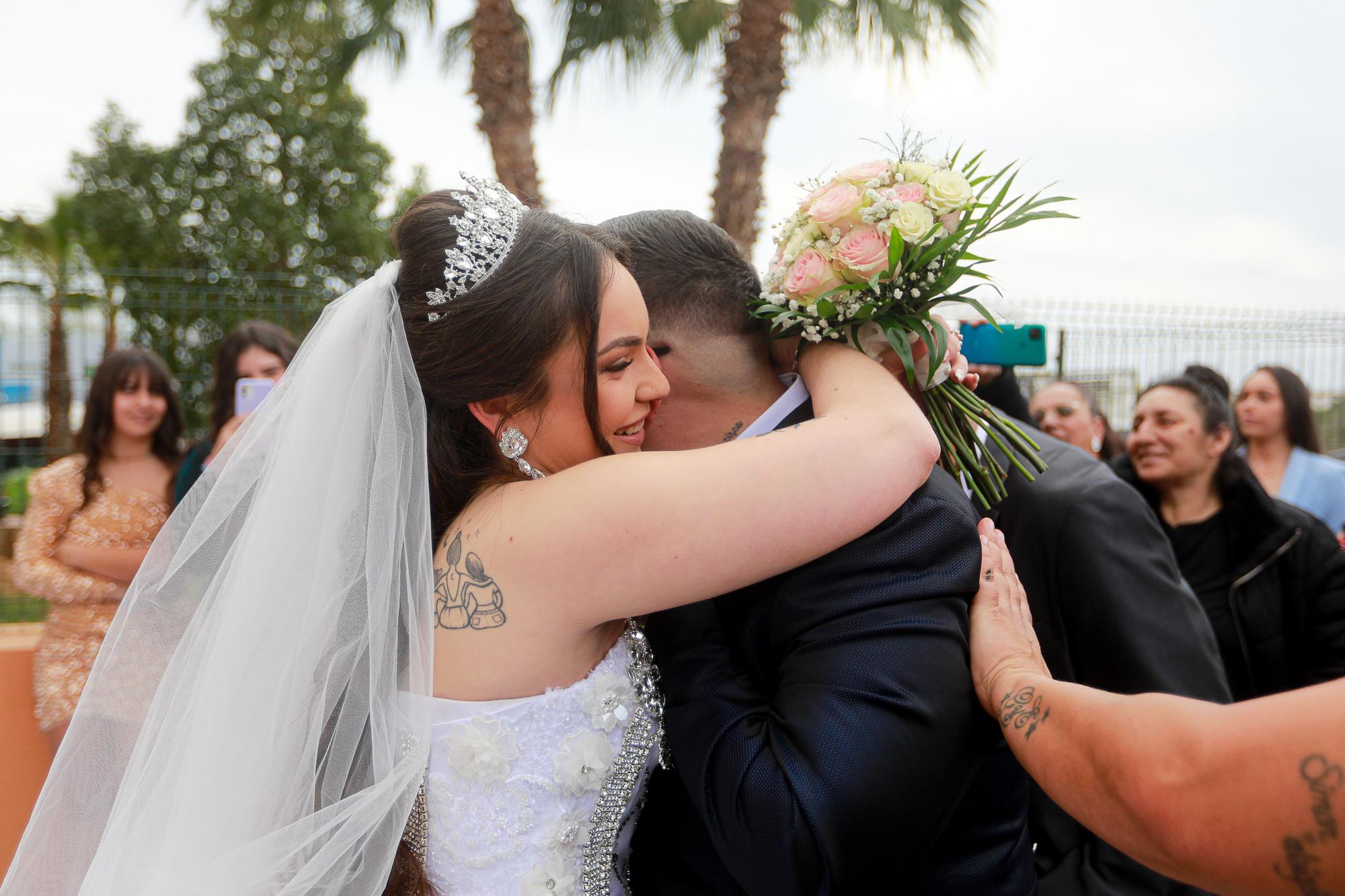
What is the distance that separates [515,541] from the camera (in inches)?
71.3

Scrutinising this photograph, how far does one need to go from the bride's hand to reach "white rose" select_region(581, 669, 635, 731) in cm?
68

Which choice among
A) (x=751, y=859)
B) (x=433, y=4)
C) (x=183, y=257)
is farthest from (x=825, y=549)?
(x=183, y=257)

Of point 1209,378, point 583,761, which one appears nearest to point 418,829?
point 583,761

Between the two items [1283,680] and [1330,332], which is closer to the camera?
[1283,680]

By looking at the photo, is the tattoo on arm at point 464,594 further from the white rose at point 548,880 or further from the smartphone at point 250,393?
the smartphone at point 250,393

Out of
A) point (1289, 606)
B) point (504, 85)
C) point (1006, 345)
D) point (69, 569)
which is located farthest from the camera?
point (504, 85)

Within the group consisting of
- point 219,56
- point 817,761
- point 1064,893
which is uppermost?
point 219,56

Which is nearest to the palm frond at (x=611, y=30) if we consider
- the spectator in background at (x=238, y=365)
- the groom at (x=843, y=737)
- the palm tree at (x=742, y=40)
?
the palm tree at (x=742, y=40)

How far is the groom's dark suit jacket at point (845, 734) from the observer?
1.62 m

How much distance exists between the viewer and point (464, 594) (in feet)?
6.25

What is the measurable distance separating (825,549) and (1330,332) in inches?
443

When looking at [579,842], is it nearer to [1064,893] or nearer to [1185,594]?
[1064,893]

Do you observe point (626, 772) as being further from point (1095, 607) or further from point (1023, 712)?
point (1095, 607)

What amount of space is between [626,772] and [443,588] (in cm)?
53
